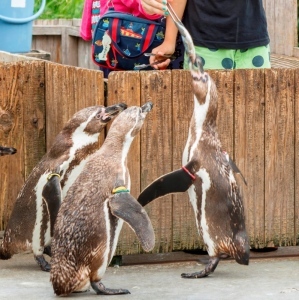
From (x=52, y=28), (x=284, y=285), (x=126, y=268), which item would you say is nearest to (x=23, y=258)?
(x=126, y=268)

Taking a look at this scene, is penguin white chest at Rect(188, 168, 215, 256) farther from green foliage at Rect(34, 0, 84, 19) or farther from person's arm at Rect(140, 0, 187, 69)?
green foliage at Rect(34, 0, 84, 19)

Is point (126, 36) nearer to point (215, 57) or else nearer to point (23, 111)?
point (215, 57)

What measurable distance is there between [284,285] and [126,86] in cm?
151

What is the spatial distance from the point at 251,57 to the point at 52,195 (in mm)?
1705

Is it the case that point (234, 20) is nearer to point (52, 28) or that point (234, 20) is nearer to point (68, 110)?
point (68, 110)

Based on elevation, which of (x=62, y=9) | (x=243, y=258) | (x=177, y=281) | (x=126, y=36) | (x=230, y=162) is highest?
(x=62, y=9)

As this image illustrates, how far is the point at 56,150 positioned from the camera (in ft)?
20.6

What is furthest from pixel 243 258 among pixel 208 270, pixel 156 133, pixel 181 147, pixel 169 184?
pixel 156 133

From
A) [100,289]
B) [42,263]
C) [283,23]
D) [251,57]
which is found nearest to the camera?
[100,289]

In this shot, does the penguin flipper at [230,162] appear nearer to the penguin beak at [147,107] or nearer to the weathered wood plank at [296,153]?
the penguin beak at [147,107]

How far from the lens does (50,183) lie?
20.1 ft

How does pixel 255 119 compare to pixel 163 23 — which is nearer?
pixel 255 119

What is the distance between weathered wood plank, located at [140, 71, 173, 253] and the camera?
21.4 feet

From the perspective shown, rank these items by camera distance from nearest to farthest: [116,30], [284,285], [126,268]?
1. [284,285]
2. [126,268]
3. [116,30]
